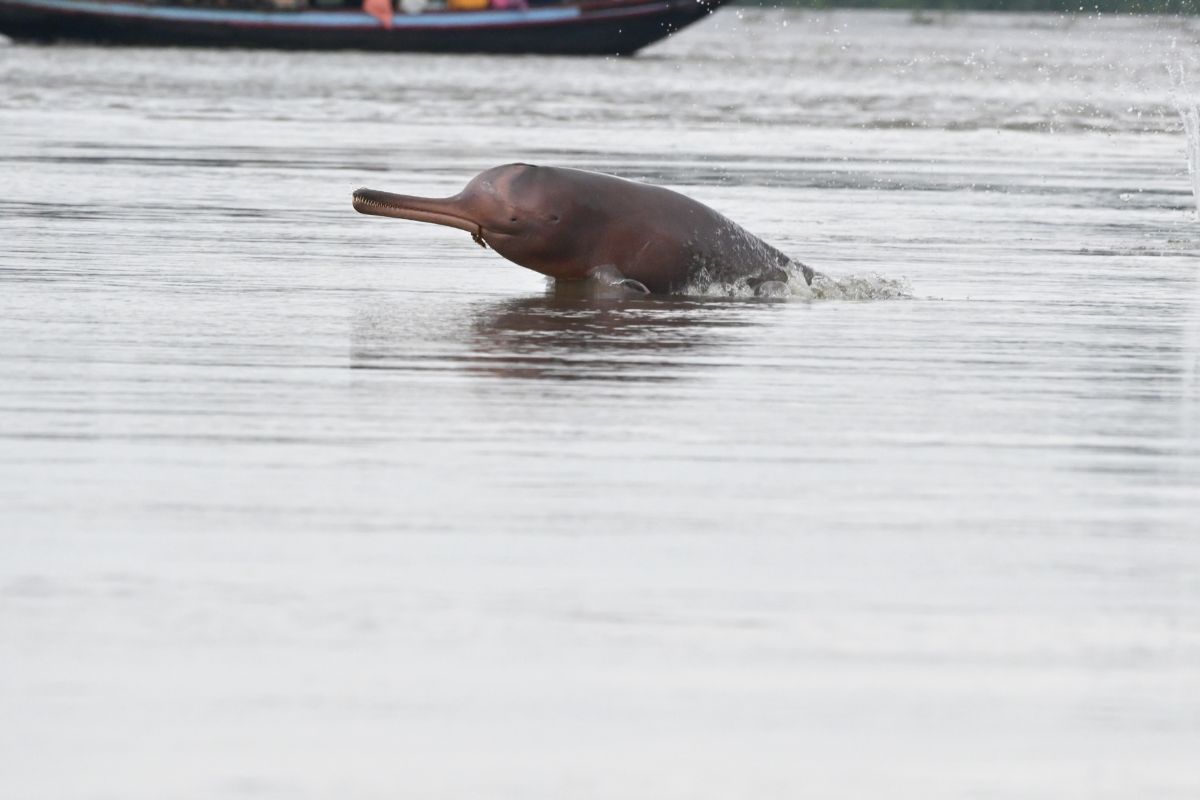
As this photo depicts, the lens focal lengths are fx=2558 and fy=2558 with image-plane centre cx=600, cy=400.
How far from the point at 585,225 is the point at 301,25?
54282 mm

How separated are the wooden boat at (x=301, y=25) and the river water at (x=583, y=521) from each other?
49.5 m

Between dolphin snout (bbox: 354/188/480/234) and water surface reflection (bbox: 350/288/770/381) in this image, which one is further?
dolphin snout (bbox: 354/188/480/234)

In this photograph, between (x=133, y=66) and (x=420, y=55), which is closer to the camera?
(x=133, y=66)

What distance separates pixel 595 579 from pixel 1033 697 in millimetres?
1300

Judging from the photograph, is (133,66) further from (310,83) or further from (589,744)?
(589,744)

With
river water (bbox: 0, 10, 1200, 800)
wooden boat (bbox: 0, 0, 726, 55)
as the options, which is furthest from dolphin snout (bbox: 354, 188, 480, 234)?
wooden boat (bbox: 0, 0, 726, 55)

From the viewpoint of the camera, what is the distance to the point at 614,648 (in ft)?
18.3

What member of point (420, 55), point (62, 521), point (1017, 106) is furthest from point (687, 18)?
point (62, 521)

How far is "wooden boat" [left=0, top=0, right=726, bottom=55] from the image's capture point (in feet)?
215

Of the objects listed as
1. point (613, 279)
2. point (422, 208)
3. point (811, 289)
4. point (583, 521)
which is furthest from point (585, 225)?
point (583, 521)

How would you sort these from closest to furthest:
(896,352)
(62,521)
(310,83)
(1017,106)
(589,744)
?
(589,744), (62,521), (896,352), (1017,106), (310,83)

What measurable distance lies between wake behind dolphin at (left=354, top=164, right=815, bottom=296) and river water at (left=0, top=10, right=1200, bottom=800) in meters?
0.31

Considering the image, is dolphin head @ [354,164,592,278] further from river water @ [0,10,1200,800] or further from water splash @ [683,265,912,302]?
water splash @ [683,265,912,302]

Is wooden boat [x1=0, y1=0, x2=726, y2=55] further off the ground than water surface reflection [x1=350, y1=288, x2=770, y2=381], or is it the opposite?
water surface reflection [x1=350, y1=288, x2=770, y2=381]
